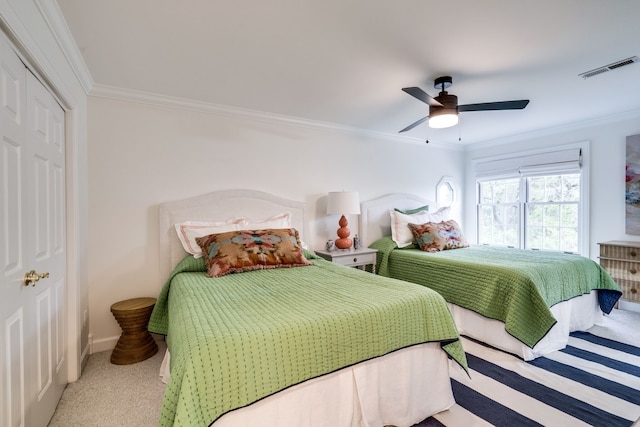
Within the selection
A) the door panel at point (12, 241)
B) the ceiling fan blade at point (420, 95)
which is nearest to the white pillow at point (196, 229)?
the door panel at point (12, 241)

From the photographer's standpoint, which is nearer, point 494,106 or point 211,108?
point 494,106

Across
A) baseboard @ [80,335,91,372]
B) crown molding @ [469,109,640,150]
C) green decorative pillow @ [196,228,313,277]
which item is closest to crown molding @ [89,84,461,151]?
green decorative pillow @ [196,228,313,277]

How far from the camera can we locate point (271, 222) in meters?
3.12

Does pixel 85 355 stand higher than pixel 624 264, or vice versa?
pixel 624 264

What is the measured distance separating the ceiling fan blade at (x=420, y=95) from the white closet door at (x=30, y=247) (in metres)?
2.16

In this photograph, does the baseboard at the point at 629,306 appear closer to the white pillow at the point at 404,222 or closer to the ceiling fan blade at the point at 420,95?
the white pillow at the point at 404,222

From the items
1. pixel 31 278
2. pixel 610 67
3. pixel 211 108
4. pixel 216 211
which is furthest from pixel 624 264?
pixel 31 278

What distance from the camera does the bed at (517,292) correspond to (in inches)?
92.0

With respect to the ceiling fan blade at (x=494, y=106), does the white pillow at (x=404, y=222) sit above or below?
below

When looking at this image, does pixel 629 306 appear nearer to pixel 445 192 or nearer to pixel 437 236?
pixel 437 236

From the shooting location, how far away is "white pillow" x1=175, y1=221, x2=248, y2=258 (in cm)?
267

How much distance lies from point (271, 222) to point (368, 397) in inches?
77.4

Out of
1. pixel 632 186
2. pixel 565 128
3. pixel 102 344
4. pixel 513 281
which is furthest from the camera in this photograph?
pixel 565 128

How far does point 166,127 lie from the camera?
284 centimetres
